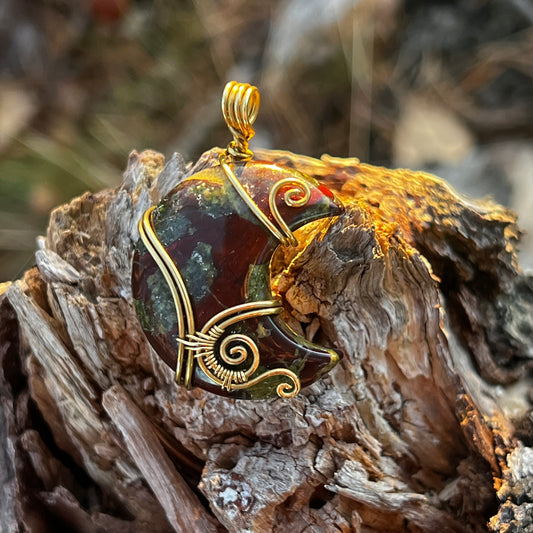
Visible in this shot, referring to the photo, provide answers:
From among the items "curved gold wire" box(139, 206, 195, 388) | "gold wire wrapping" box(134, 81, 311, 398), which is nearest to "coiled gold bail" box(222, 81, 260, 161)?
"gold wire wrapping" box(134, 81, 311, 398)

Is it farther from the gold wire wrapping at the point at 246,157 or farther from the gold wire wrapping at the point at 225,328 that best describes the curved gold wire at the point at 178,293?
the gold wire wrapping at the point at 246,157

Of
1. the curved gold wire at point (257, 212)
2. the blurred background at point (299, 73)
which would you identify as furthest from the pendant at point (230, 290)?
the blurred background at point (299, 73)

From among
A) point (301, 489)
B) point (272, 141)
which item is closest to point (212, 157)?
point (301, 489)

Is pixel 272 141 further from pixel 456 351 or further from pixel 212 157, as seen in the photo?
pixel 456 351

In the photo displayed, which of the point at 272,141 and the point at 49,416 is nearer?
the point at 49,416

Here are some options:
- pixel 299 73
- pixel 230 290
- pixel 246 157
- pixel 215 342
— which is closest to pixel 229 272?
pixel 230 290
